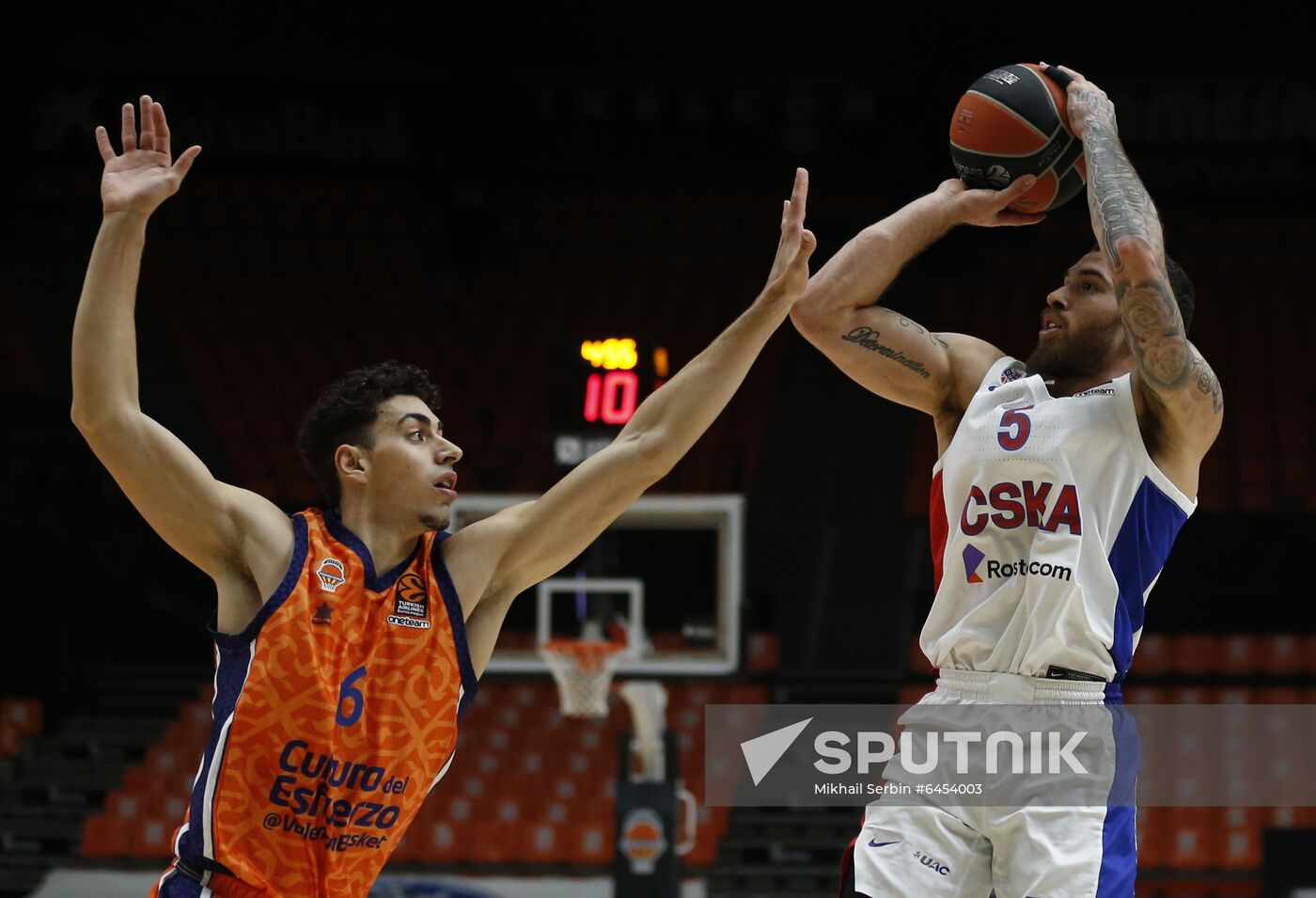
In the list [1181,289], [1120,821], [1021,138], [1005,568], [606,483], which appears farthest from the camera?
[1021,138]

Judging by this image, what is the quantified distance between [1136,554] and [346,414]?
5.69 feet

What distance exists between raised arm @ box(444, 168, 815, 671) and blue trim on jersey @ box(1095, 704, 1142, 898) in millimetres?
1124

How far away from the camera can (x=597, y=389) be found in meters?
7.24

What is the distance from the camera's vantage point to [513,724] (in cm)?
1203

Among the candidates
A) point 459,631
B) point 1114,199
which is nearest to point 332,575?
point 459,631

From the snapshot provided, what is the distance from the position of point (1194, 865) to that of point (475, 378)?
24.1ft

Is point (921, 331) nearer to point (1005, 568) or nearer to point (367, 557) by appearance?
point (1005, 568)

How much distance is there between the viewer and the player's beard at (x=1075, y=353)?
354 centimetres

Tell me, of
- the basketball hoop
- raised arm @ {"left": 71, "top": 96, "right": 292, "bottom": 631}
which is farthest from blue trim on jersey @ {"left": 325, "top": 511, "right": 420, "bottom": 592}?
the basketball hoop

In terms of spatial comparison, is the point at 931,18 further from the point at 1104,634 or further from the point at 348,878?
the point at 348,878

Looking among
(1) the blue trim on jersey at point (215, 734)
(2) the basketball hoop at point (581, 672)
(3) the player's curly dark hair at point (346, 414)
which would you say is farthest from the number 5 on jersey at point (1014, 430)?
(2) the basketball hoop at point (581, 672)

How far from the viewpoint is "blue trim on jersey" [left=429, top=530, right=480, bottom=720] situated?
9.69 ft

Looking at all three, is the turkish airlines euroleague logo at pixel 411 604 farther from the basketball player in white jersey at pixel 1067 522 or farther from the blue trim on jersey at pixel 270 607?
the basketball player in white jersey at pixel 1067 522

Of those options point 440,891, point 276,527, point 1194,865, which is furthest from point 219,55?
point 276,527
